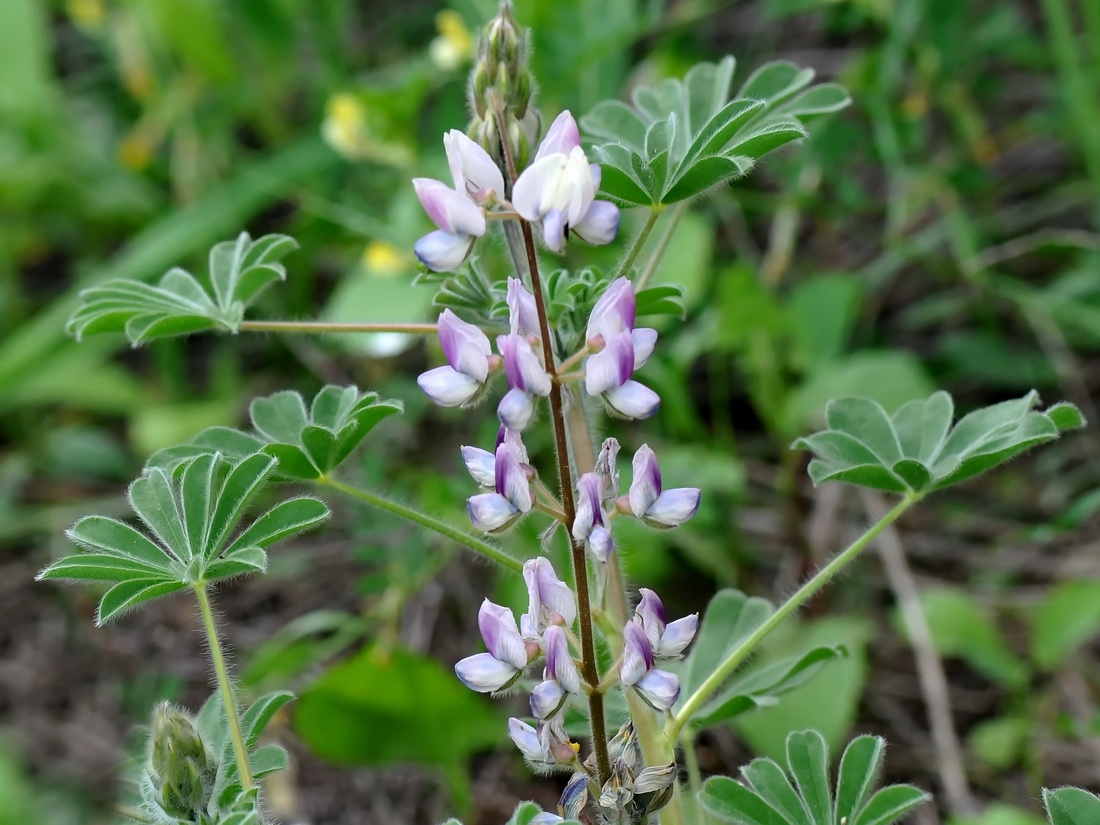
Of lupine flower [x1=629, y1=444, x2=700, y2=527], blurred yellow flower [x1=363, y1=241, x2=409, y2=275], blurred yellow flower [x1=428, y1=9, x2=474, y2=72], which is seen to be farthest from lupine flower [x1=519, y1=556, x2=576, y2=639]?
blurred yellow flower [x1=428, y1=9, x2=474, y2=72]

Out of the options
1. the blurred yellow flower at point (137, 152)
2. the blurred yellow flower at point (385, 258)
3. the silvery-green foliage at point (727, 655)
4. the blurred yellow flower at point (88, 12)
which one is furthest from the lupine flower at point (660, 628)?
the blurred yellow flower at point (88, 12)

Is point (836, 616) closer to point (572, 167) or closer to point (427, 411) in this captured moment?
point (427, 411)

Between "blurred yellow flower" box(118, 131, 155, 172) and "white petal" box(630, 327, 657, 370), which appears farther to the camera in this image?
"blurred yellow flower" box(118, 131, 155, 172)

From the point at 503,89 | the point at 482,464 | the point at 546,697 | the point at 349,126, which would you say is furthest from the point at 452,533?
the point at 349,126

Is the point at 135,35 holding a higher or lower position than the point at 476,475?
higher

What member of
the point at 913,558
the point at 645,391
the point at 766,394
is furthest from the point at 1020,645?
the point at 645,391

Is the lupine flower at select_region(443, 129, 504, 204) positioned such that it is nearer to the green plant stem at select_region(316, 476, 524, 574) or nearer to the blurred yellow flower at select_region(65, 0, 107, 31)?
the green plant stem at select_region(316, 476, 524, 574)
